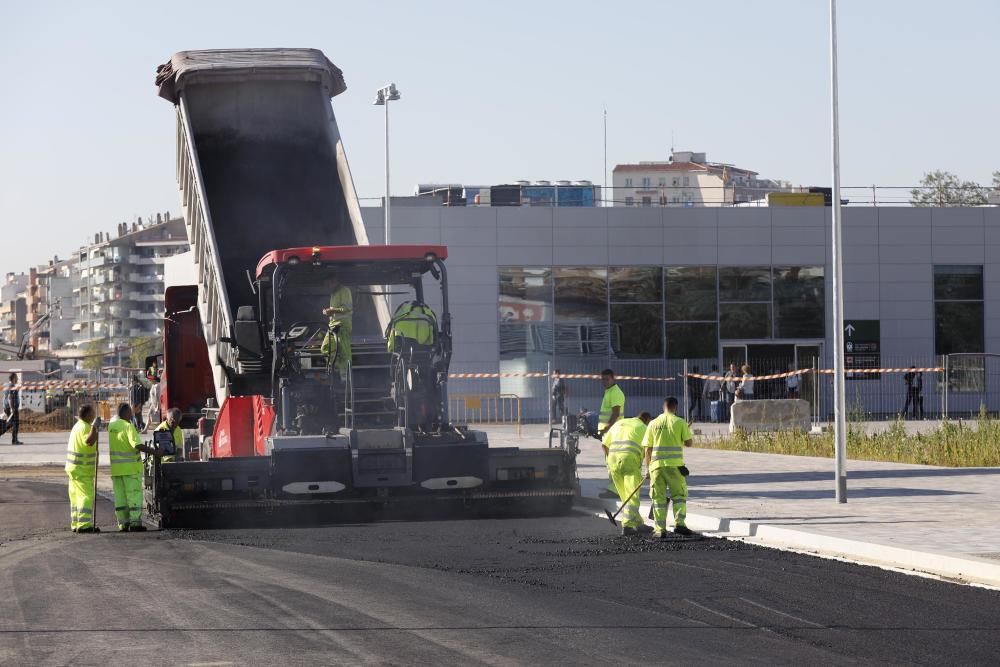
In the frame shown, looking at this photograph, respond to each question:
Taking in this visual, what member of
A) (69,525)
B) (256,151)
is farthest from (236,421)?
(256,151)

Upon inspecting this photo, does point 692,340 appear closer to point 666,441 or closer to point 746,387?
point 746,387

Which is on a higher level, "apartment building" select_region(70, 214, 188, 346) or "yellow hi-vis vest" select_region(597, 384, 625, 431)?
"apartment building" select_region(70, 214, 188, 346)

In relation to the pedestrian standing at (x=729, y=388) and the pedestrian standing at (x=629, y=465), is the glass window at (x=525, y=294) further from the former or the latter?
the pedestrian standing at (x=629, y=465)

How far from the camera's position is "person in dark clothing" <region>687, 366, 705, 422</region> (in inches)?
1612

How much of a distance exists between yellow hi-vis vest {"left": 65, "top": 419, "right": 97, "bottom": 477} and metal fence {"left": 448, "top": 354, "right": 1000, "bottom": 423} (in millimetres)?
25305

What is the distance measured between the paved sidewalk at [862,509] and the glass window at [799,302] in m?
22.0

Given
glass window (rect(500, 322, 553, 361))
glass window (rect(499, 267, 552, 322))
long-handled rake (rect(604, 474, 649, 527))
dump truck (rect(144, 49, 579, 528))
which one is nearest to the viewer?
long-handled rake (rect(604, 474, 649, 527))

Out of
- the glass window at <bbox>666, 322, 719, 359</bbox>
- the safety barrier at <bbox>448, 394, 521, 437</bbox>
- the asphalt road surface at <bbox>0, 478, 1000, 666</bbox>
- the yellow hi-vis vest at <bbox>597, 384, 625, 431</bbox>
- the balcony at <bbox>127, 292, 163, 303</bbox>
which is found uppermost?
the balcony at <bbox>127, 292, 163, 303</bbox>

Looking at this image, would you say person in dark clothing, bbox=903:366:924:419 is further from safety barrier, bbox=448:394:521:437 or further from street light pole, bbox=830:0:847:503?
street light pole, bbox=830:0:847:503

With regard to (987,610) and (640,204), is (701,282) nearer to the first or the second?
(640,204)

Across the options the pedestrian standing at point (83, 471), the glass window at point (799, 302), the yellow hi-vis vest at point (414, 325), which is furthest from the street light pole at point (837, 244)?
the glass window at point (799, 302)

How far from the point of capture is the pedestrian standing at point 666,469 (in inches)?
540

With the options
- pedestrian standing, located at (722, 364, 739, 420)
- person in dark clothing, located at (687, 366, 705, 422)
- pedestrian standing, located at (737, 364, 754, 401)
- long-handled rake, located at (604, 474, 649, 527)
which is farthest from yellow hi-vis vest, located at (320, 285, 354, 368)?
person in dark clothing, located at (687, 366, 705, 422)

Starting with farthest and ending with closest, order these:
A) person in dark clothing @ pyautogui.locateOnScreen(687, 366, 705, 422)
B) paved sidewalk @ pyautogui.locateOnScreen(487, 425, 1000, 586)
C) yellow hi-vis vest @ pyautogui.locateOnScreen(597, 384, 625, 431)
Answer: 1. person in dark clothing @ pyautogui.locateOnScreen(687, 366, 705, 422)
2. yellow hi-vis vest @ pyautogui.locateOnScreen(597, 384, 625, 431)
3. paved sidewalk @ pyautogui.locateOnScreen(487, 425, 1000, 586)
